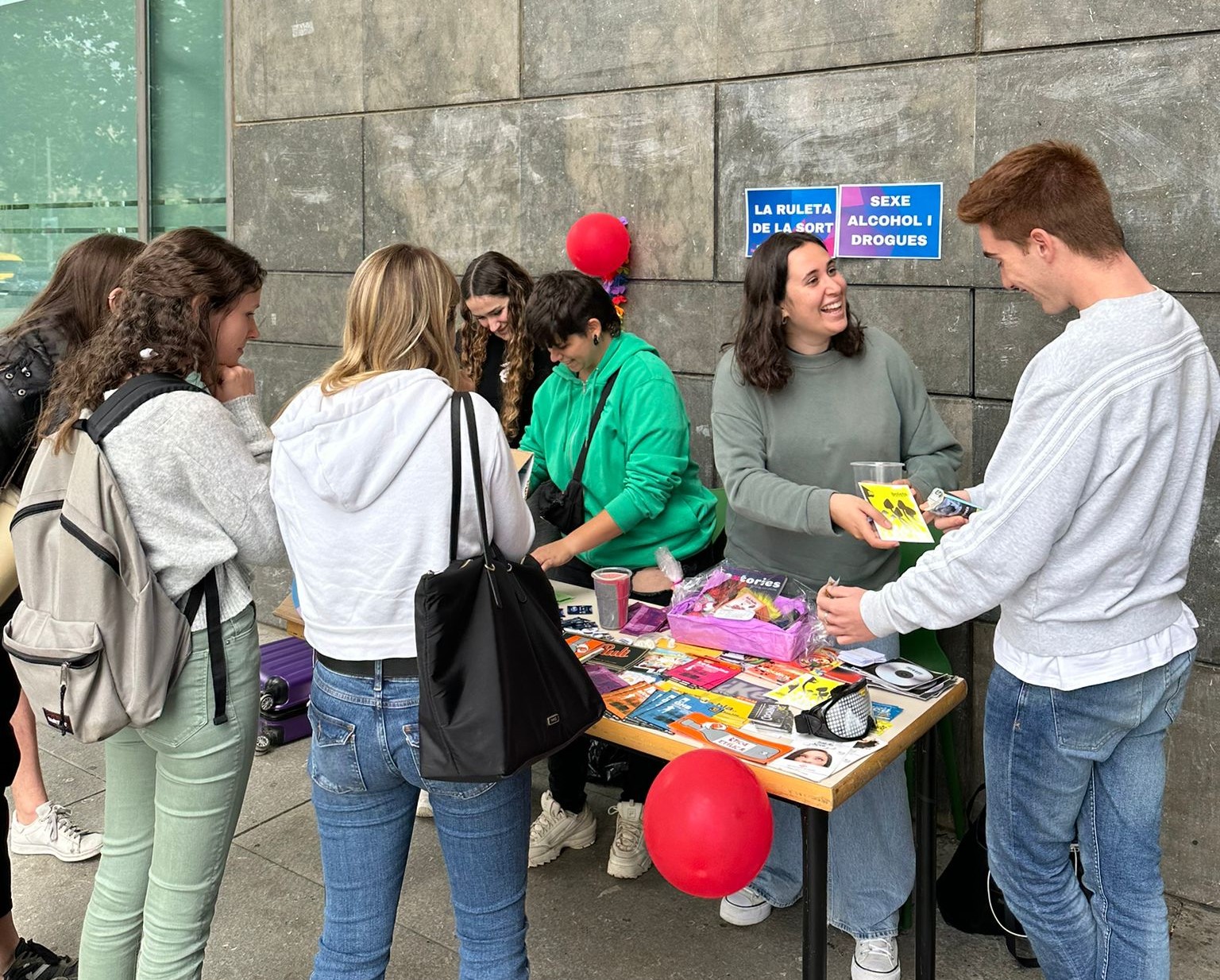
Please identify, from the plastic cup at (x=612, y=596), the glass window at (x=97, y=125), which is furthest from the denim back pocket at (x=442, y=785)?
the glass window at (x=97, y=125)

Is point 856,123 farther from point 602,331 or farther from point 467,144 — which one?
point 467,144

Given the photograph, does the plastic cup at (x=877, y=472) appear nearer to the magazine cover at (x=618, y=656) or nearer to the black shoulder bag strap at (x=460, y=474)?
the magazine cover at (x=618, y=656)

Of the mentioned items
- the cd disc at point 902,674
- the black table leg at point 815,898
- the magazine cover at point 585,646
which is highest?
the magazine cover at point 585,646

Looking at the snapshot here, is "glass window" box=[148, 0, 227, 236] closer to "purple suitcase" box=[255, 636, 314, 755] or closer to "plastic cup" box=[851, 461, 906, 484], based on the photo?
"purple suitcase" box=[255, 636, 314, 755]

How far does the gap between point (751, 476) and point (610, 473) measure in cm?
63

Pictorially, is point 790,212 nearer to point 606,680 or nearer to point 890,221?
point 890,221

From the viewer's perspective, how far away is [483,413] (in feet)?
6.92

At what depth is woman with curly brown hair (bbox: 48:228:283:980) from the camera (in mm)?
2258

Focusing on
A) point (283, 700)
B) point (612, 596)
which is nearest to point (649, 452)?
point (612, 596)

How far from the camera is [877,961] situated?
9.70 ft

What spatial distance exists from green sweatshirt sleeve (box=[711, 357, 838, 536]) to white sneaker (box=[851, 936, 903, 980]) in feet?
3.52

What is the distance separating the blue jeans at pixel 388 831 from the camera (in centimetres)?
214

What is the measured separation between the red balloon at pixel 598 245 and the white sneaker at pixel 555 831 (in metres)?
1.90

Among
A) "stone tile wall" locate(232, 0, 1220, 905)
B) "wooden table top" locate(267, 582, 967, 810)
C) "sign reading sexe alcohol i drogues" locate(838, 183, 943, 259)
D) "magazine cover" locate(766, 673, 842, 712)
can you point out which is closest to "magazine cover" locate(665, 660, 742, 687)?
"magazine cover" locate(766, 673, 842, 712)
